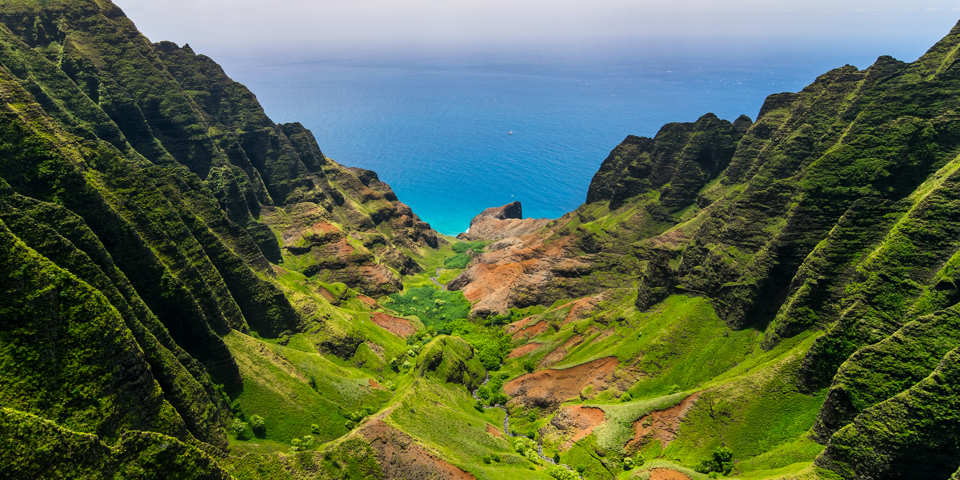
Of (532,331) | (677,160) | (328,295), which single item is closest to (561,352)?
(532,331)

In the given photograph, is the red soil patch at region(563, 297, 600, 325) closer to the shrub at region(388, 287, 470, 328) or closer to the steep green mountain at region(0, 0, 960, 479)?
the steep green mountain at region(0, 0, 960, 479)

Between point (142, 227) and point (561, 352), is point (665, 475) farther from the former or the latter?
point (142, 227)

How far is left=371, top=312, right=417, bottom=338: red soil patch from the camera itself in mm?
114000

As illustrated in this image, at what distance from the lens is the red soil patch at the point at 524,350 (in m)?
107

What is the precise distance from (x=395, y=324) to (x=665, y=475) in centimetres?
7430

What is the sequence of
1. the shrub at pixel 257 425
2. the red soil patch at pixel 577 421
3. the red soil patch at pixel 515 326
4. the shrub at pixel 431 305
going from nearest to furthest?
the shrub at pixel 257 425 → the red soil patch at pixel 577 421 → the red soil patch at pixel 515 326 → the shrub at pixel 431 305

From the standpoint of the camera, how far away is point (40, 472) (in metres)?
28.7

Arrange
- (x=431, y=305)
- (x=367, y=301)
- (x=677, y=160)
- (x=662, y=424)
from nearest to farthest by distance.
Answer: (x=662, y=424), (x=367, y=301), (x=431, y=305), (x=677, y=160)

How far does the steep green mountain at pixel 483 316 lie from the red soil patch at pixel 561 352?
585 mm

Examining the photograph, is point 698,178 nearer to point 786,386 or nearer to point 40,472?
point 786,386

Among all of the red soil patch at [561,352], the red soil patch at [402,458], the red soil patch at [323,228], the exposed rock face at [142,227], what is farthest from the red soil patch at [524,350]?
the red soil patch at [323,228]

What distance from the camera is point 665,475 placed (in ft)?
195

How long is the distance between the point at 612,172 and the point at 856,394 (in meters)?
125

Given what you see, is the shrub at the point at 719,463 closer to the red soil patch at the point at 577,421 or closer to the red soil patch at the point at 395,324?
the red soil patch at the point at 577,421
